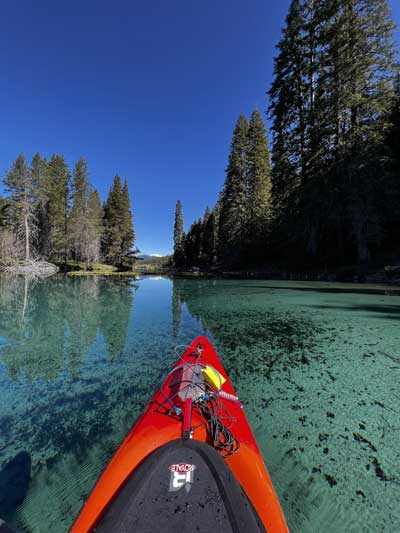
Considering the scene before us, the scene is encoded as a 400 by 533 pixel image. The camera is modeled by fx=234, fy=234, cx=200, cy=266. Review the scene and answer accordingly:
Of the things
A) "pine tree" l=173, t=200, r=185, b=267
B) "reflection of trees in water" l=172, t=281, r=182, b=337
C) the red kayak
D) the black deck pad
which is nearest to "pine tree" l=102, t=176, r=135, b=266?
"pine tree" l=173, t=200, r=185, b=267

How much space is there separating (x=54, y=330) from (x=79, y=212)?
98.3ft

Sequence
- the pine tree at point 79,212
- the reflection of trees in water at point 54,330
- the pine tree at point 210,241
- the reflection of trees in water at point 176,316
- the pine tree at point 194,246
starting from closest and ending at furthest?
the reflection of trees in water at point 54,330
the reflection of trees in water at point 176,316
the pine tree at point 79,212
the pine tree at point 210,241
the pine tree at point 194,246

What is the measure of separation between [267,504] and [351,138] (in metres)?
19.2

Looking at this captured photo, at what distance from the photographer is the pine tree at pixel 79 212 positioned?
100 ft

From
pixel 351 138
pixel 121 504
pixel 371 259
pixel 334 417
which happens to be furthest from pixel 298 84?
pixel 121 504

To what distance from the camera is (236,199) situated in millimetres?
26828

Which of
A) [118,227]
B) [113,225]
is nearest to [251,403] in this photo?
[118,227]

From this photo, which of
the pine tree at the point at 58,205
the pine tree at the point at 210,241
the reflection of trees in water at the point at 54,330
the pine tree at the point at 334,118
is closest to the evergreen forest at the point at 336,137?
the pine tree at the point at 334,118

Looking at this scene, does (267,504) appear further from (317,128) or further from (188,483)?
(317,128)

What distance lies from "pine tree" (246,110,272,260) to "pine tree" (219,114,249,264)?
24.5 inches

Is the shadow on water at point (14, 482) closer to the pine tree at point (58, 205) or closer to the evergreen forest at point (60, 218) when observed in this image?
A: the evergreen forest at point (60, 218)

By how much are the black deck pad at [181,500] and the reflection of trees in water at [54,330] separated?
3311 millimetres

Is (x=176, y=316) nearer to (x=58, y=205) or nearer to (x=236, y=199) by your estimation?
(x=236, y=199)

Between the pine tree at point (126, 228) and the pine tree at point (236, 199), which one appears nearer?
the pine tree at point (236, 199)
